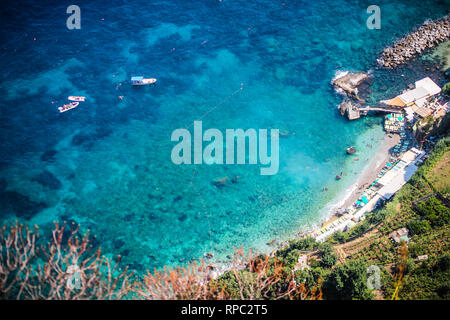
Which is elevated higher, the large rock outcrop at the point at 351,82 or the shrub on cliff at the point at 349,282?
the large rock outcrop at the point at 351,82

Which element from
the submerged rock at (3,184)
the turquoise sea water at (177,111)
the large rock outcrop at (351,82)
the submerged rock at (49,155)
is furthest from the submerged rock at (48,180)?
the large rock outcrop at (351,82)

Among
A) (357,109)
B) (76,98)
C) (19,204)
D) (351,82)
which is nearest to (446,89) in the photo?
(357,109)

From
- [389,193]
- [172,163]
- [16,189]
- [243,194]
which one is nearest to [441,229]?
[389,193]

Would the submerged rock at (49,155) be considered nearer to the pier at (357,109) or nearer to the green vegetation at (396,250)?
the green vegetation at (396,250)

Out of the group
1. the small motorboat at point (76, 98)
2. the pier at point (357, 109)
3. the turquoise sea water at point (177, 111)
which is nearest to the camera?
the turquoise sea water at point (177, 111)

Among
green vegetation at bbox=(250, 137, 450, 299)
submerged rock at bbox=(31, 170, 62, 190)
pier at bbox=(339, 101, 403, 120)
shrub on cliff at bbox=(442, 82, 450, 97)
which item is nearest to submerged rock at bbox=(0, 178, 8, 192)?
submerged rock at bbox=(31, 170, 62, 190)

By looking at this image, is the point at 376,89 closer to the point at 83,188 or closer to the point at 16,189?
the point at 83,188

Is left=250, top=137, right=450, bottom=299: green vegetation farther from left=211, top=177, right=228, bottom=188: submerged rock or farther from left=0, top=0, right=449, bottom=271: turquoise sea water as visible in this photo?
left=211, top=177, right=228, bottom=188: submerged rock
